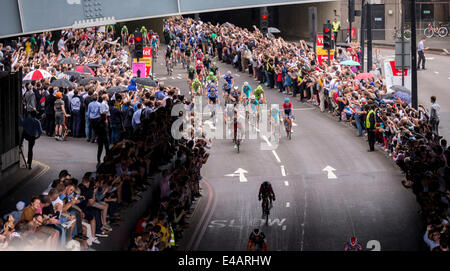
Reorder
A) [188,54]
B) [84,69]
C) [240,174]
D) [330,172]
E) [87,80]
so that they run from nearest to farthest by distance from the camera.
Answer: [330,172], [240,174], [87,80], [84,69], [188,54]

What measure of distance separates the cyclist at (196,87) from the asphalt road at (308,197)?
5267 mm

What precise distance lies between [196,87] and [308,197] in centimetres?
1428

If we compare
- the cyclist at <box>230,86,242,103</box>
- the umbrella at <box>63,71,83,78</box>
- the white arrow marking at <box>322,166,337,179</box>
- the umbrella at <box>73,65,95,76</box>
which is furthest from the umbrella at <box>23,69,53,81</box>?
the white arrow marking at <box>322,166,337,179</box>

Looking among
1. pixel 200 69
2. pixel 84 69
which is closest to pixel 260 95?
pixel 84 69

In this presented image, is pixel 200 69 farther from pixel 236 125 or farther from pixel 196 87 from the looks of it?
pixel 236 125

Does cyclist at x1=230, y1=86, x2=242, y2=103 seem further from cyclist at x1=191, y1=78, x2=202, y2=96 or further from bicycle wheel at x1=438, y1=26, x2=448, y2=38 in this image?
bicycle wheel at x1=438, y1=26, x2=448, y2=38

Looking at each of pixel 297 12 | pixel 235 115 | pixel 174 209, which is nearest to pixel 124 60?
pixel 235 115

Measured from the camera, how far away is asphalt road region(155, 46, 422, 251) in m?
20.7

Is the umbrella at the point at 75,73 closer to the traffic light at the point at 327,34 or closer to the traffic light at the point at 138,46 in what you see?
the traffic light at the point at 138,46

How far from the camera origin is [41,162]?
2472cm

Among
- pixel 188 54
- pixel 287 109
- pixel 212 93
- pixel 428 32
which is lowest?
pixel 287 109

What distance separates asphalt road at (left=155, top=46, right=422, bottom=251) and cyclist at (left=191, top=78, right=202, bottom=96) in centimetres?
527

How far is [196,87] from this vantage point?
37.6 meters
